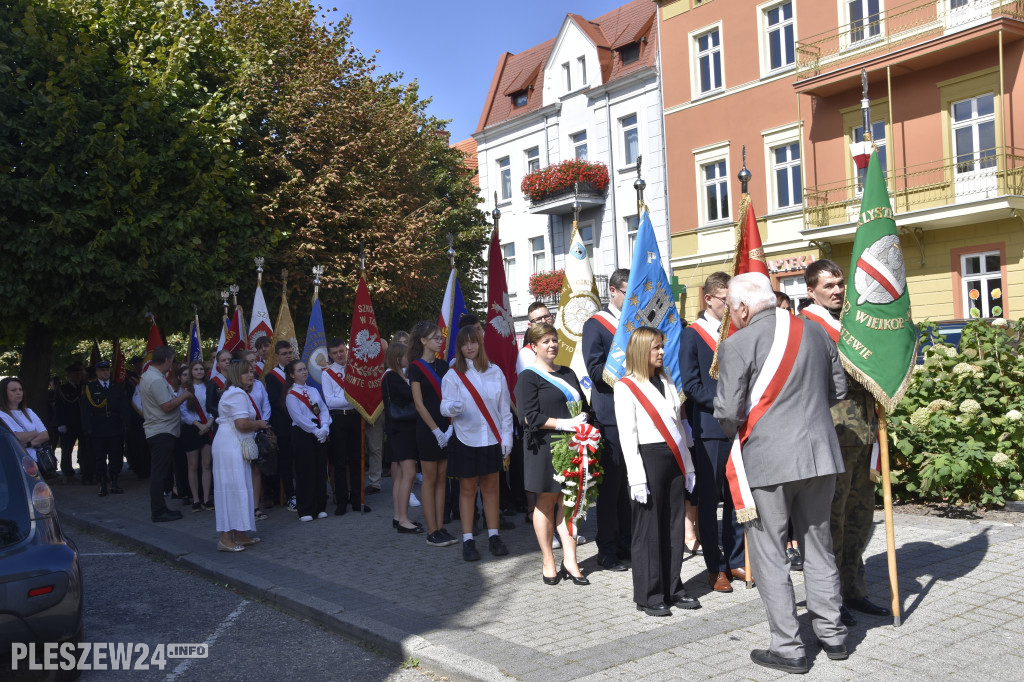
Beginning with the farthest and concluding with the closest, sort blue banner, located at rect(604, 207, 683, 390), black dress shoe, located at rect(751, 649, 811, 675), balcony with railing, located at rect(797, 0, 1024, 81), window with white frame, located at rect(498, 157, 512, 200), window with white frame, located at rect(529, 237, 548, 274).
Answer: window with white frame, located at rect(498, 157, 512, 200) → window with white frame, located at rect(529, 237, 548, 274) → balcony with railing, located at rect(797, 0, 1024, 81) → blue banner, located at rect(604, 207, 683, 390) → black dress shoe, located at rect(751, 649, 811, 675)

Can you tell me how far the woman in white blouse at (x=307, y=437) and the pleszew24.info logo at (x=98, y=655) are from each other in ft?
13.7

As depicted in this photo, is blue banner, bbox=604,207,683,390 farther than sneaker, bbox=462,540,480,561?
No

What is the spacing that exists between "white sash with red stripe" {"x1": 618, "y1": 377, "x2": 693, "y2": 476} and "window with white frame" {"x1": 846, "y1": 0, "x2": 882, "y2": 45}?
19.1 meters

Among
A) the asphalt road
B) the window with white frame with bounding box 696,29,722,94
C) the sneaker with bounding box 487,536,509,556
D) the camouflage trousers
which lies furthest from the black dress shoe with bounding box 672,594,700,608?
the window with white frame with bounding box 696,29,722,94

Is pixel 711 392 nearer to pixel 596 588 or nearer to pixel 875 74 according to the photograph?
pixel 596 588

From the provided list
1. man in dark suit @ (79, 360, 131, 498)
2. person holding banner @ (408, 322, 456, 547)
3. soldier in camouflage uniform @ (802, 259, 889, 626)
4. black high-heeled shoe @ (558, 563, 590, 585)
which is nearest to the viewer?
soldier in camouflage uniform @ (802, 259, 889, 626)

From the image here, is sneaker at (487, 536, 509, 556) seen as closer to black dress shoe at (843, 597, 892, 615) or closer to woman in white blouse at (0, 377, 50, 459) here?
black dress shoe at (843, 597, 892, 615)

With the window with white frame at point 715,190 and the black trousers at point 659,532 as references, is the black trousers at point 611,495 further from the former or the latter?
the window with white frame at point 715,190

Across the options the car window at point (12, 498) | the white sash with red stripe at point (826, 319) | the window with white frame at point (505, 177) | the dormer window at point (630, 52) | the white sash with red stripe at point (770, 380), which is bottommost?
the car window at point (12, 498)

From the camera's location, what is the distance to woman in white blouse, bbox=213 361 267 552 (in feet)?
28.2

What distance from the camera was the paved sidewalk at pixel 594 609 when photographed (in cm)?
469

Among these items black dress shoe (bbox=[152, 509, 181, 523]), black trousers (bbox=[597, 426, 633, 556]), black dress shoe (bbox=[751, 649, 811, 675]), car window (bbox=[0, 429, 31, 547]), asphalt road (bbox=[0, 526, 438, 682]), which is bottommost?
black dress shoe (bbox=[152, 509, 181, 523])

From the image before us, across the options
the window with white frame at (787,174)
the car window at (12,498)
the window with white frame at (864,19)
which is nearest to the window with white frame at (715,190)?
the window with white frame at (787,174)

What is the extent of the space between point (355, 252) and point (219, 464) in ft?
34.8
